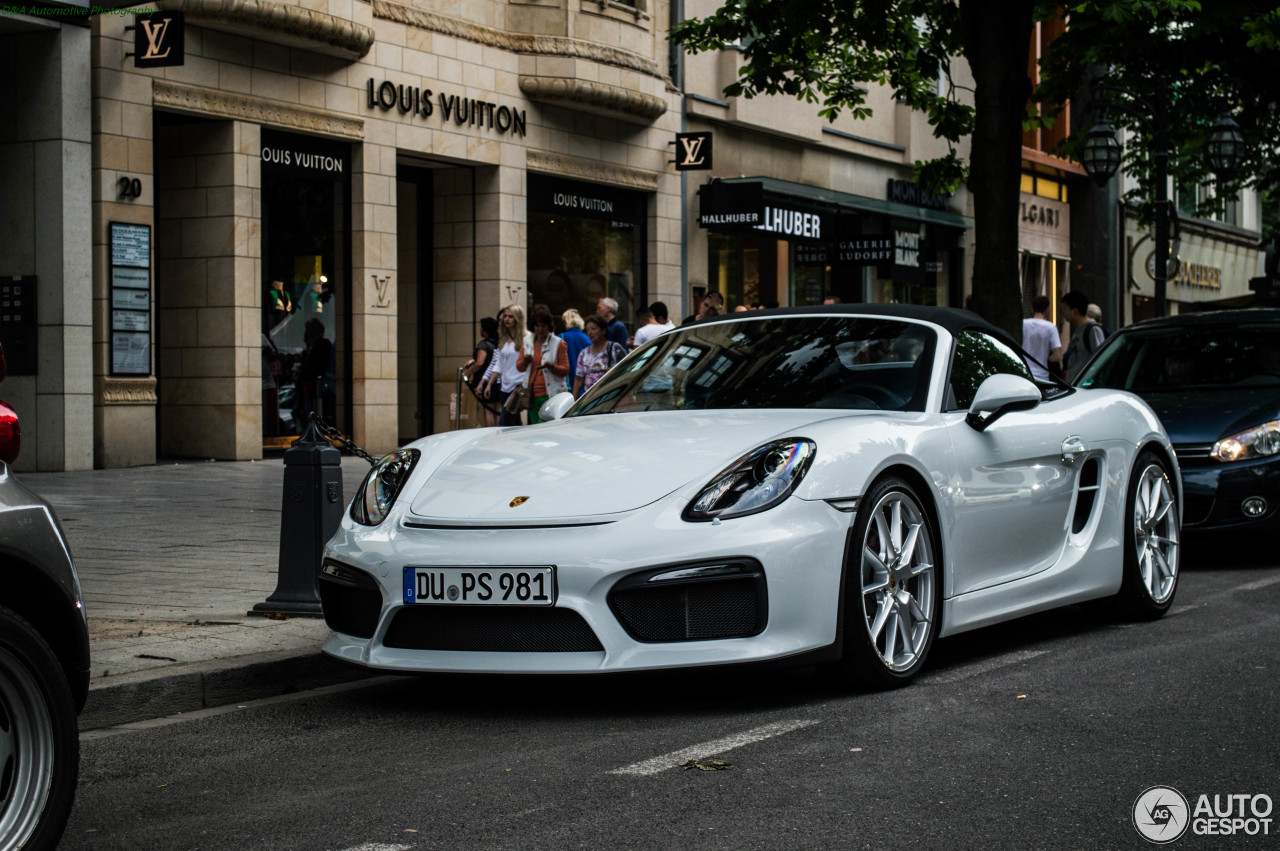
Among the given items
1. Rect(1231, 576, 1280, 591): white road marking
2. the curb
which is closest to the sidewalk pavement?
the curb

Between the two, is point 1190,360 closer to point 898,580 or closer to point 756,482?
point 898,580

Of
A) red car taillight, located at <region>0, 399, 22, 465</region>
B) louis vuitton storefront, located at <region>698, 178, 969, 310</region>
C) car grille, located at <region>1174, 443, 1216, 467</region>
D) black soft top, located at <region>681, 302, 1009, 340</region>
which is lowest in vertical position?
car grille, located at <region>1174, 443, 1216, 467</region>

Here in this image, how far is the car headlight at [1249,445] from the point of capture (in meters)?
9.38

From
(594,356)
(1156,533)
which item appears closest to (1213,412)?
(1156,533)

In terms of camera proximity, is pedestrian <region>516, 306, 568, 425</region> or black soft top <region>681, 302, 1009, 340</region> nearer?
black soft top <region>681, 302, 1009, 340</region>

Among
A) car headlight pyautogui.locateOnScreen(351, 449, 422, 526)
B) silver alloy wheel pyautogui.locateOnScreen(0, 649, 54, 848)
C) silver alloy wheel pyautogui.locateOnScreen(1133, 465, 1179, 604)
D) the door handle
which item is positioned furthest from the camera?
silver alloy wheel pyautogui.locateOnScreen(1133, 465, 1179, 604)

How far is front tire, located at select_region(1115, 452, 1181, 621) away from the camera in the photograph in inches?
286

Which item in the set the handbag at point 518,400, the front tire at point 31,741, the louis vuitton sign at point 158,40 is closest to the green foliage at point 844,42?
the handbag at point 518,400

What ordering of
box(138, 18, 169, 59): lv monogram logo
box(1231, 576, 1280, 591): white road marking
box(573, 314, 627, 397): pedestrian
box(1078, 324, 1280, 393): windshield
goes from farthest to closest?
1. box(138, 18, 169, 59): lv monogram logo
2. box(573, 314, 627, 397): pedestrian
3. box(1078, 324, 1280, 393): windshield
4. box(1231, 576, 1280, 591): white road marking

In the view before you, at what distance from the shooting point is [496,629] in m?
5.16

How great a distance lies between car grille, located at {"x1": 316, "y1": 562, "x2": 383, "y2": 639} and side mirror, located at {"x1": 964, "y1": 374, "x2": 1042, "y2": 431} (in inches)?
92.0

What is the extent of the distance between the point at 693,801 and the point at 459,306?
58.6ft

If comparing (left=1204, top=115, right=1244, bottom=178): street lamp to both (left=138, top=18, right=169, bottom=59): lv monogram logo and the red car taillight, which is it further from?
the red car taillight

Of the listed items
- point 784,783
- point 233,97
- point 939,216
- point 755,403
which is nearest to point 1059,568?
point 755,403
